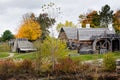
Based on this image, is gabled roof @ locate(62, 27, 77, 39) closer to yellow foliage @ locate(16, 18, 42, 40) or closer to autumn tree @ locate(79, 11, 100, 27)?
yellow foliage @ locate(16, 18, 42, 40)

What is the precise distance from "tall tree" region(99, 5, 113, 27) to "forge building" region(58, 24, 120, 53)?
23199 mm

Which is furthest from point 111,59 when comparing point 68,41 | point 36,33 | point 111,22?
point 111,22

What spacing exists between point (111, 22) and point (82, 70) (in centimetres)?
5132

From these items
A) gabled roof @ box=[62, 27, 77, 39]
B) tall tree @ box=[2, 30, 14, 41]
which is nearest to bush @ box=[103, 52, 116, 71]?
gabled roof @ box=[62, 27, 77, 39]

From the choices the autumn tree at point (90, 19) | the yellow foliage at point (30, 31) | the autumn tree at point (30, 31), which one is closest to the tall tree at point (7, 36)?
the autumn tree at point (30, 31)

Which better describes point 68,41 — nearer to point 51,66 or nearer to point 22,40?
point 22,40

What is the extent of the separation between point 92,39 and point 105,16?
28.1 m

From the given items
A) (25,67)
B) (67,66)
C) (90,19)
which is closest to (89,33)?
(90,19)

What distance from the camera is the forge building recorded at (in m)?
58.8

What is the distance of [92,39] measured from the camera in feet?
199

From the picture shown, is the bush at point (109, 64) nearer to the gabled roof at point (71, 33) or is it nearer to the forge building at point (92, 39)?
the forge building at point (92, 39)

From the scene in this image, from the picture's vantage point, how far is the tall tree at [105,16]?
86750mm

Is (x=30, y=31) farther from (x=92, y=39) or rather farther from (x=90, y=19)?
(x=92, y=39)

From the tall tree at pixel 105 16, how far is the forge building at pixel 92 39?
23.2 m
